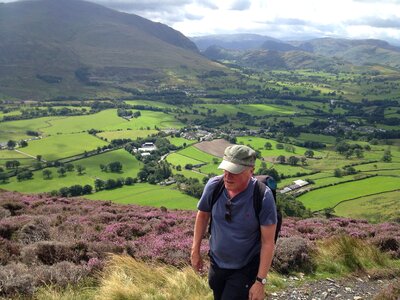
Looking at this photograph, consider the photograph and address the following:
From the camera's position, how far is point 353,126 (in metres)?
174

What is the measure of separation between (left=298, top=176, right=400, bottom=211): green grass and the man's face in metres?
61.0

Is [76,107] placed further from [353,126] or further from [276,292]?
[276,292]

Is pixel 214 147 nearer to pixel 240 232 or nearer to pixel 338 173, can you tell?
pixel 338 173

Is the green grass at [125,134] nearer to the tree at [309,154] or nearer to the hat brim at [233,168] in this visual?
the tree at [309,154]

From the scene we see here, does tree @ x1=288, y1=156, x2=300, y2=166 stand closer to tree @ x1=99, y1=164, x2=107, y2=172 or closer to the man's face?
tree @ x1=99, y1=164, x2=107, y2=172

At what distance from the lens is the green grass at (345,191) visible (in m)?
67.8

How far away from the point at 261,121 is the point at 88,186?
117975 millimetres

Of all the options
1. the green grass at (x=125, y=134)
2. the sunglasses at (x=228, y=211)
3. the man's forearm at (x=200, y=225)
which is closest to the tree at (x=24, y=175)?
the green grass at (x=125, y=134)

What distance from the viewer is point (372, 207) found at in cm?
6209

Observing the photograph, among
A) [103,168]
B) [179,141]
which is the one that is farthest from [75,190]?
[179,141]

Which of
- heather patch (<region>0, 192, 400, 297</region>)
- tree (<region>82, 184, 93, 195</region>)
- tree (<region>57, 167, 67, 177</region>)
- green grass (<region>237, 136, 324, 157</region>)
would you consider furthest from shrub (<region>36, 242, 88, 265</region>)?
green grass (<region>237, 136, 324, 157</region>)

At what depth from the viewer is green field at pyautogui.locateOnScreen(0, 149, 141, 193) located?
7900cm

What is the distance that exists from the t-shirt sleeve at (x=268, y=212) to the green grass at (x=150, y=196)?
52.9m

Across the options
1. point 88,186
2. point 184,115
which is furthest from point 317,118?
point 88,186
